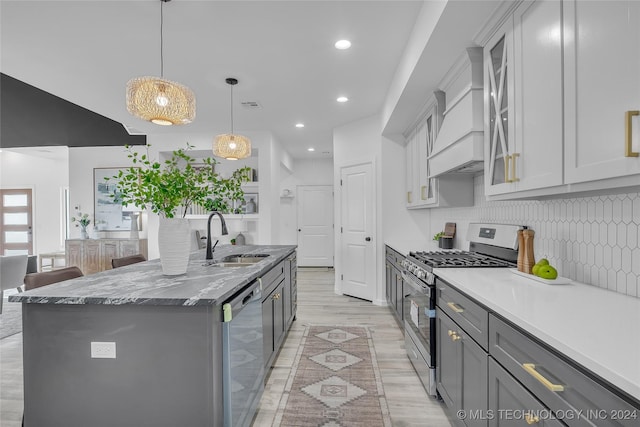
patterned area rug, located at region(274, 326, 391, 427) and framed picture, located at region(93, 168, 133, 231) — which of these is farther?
framed picture, located at region(93, 168, 133, 231)

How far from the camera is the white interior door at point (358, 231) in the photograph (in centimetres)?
477

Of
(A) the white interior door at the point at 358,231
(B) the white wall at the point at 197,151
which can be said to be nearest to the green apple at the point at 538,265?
(A) the white interior door at the point at 358,231

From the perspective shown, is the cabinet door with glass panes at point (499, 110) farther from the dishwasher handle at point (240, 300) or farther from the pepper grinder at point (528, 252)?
the dishwasher handle at point (240, 300)

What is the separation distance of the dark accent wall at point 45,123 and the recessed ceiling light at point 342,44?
178 inches

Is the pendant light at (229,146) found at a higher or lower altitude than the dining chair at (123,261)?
higher

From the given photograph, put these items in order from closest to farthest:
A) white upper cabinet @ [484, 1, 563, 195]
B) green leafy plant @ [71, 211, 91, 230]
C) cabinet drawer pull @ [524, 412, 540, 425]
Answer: cabinet drawer pull @ [524, 412, 540, 425] < white upper cabinet @ [484, 1, 563, 195] < green leafy plant @ [71, 211, 91, 230]

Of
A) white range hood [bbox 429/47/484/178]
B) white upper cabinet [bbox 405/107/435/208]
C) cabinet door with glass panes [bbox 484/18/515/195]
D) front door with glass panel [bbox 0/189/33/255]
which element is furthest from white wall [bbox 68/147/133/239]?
cabinet door with glass panes [bbox 484/18/515/195]

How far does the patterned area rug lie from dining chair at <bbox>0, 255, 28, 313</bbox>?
4012mm

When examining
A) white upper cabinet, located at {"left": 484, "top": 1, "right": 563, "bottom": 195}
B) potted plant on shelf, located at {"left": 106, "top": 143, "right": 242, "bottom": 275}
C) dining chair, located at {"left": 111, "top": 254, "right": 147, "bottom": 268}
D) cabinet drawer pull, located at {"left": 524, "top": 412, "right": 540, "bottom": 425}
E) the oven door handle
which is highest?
white upper cabinet, located at {"left": 484, "top": 1, "right": 563, "bottom": 195}

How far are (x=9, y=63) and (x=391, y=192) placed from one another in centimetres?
435

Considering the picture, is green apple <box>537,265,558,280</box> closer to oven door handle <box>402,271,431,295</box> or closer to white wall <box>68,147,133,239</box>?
oven door handle <box>402,271,431,295</box>

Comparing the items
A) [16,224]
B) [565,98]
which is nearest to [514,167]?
[565,98]

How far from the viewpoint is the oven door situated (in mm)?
2164

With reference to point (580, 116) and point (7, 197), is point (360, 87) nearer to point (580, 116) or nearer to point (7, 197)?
point (580, 116)
